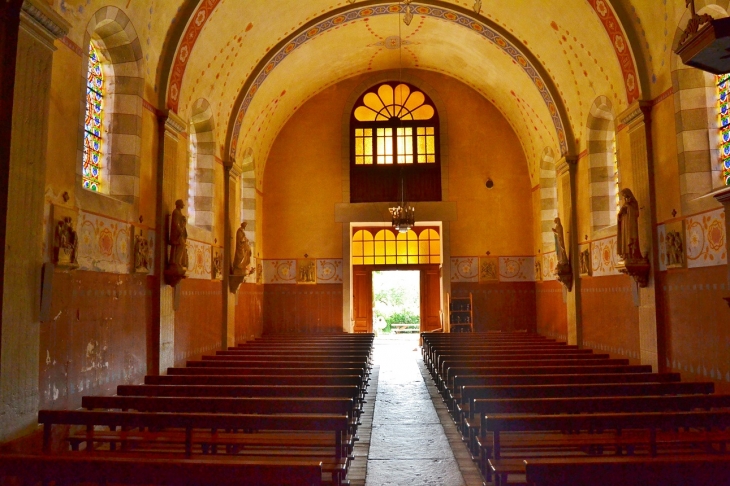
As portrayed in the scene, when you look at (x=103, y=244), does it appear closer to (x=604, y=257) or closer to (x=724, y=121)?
(x=724, y=121)

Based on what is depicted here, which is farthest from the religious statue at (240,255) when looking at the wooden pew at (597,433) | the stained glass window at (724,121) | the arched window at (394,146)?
the stained glass window at (724,121)

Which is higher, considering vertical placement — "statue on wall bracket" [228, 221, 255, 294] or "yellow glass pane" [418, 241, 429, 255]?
"yellow glass pane" [418, 241, 429, 255]

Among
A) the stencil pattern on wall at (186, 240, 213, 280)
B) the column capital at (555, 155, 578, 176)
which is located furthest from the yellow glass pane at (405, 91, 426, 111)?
the stencil pattern on wall at (186, 240, 213, 280)

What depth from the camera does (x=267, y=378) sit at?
695 cm

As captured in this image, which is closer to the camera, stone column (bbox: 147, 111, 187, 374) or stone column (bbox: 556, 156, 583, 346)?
stone column (bbox: 147, 111, 187, 374)

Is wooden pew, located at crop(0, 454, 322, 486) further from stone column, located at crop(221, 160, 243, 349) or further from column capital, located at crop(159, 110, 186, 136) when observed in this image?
stone column, located at crop(221, 160, 243, 349)

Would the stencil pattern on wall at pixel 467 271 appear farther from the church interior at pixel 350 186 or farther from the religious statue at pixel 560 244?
the religious statue at pixel 560 244

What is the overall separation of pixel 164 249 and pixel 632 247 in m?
7.46

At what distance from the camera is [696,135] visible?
26.9 ft

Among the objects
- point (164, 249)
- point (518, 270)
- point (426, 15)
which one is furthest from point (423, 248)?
point (164, 249)

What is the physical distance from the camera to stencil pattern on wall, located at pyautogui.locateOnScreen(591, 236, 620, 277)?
10.9 meters

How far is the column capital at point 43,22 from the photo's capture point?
5.65 meters

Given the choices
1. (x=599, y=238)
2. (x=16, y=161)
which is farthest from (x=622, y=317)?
(x=16, y=161)

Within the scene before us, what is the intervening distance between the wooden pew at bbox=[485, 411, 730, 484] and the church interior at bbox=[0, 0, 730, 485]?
49 centimetres
